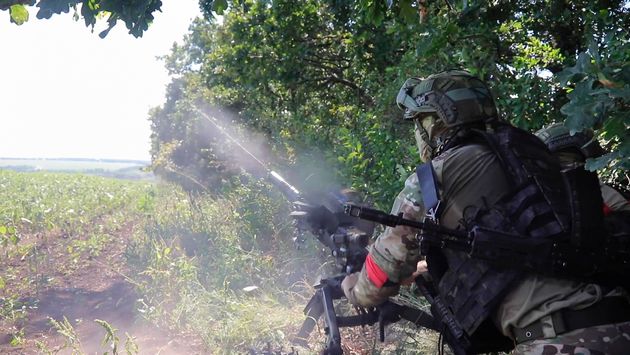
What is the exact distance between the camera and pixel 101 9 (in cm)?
283

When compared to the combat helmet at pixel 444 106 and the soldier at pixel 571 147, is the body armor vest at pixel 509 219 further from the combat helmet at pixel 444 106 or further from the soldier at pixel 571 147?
the soldier at pixel 571 147

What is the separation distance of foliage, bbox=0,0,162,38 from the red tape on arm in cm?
171

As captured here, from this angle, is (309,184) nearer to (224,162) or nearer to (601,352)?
(601,352)

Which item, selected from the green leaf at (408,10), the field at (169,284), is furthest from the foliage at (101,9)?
the field at (169,284)

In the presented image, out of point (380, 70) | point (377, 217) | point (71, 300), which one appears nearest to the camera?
point (377, 217)

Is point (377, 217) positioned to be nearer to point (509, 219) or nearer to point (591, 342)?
point (509, 219)

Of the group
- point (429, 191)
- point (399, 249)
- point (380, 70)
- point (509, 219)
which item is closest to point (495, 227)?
point (509, 219)

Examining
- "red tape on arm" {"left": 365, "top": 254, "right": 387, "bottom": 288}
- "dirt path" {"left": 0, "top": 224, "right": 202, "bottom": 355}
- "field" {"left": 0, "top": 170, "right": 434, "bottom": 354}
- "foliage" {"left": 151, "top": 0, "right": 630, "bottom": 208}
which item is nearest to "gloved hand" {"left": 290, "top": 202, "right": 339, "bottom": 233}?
"field" {"left": 0, "top": 170, "right": 434, "bottom": 354}

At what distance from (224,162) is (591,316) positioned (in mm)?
10385

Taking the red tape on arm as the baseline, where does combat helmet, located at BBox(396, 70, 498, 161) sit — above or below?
above

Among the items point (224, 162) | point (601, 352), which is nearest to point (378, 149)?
point (601, 352)

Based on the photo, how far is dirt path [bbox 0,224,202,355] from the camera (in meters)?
5.48

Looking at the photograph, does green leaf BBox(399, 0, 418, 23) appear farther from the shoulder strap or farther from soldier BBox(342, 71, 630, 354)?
the shoulder strap

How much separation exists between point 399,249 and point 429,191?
1.04 ft
